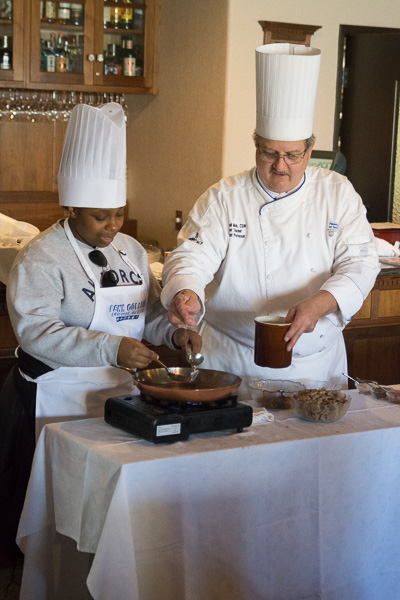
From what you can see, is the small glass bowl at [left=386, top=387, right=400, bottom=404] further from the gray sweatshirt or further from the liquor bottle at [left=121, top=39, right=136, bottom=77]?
the liquor bottle at [left=121, top=39, right=136, bottom=77]

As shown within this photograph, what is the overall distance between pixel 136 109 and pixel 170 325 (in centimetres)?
395

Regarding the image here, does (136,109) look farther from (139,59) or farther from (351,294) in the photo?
(351,294)

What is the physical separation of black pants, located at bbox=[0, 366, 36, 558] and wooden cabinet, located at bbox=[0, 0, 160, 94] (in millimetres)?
3170

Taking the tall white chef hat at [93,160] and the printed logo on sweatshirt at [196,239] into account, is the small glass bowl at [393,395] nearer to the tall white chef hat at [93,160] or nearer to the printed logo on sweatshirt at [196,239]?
the printed logo on sweatshirt at [196,239]

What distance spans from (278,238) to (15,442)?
1024 millimetres

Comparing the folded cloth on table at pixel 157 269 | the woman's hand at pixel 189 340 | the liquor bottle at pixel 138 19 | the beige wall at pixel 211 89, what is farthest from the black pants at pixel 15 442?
the liquor bottle at pixel 138 19

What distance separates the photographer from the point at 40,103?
5684 mm

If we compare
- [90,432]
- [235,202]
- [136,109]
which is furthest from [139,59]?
[90,432]

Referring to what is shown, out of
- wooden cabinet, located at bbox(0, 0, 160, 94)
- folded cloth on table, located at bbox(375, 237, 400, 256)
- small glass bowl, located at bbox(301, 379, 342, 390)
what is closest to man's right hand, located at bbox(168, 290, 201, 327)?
small glass bowl, located at bbox(301, 379, 342, 390)

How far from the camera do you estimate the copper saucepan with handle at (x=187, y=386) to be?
2.04 m

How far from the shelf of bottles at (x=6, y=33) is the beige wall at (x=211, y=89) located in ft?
3.47

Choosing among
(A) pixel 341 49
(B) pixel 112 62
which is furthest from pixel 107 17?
(A) pixel 341 49

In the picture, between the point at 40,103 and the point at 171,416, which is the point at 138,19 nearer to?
the point at 40,103

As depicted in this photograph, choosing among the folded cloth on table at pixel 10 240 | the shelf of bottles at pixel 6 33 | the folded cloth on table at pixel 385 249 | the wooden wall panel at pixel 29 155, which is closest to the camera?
the folded cloth on table at pixel 10 240
